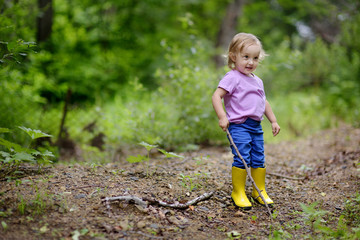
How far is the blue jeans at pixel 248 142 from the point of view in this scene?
8.75 ft

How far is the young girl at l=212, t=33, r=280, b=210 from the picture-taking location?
2.66 meters

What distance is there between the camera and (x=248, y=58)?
8.83ft

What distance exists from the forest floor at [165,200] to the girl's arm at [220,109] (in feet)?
2.19

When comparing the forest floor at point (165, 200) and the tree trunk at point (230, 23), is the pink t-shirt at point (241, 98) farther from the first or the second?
the tree trunk at point (230, 23)

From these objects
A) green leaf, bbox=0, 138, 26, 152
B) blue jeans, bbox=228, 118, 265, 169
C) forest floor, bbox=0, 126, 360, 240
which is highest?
blue jeans, bbox=228, 118, 265, 169

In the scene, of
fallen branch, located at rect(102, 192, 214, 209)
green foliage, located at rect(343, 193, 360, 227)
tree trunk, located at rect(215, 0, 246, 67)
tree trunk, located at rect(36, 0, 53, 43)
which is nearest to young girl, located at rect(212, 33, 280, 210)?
fallen branch, located at rect(102, 192, 214, 209)

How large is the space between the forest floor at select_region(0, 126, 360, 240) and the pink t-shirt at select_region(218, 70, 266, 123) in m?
0.75

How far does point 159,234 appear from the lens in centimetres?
205

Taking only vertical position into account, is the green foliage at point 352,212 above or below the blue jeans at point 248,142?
below

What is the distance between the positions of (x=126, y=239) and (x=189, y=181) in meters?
1.12

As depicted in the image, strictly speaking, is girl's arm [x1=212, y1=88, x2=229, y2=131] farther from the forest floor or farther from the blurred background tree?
the blurred background tree

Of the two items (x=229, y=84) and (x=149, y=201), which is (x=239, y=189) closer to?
(x=149, y=201)

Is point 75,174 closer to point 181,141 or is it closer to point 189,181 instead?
point 189,181

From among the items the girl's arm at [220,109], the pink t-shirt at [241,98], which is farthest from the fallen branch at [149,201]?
the pink t-shirt at [241,98]
